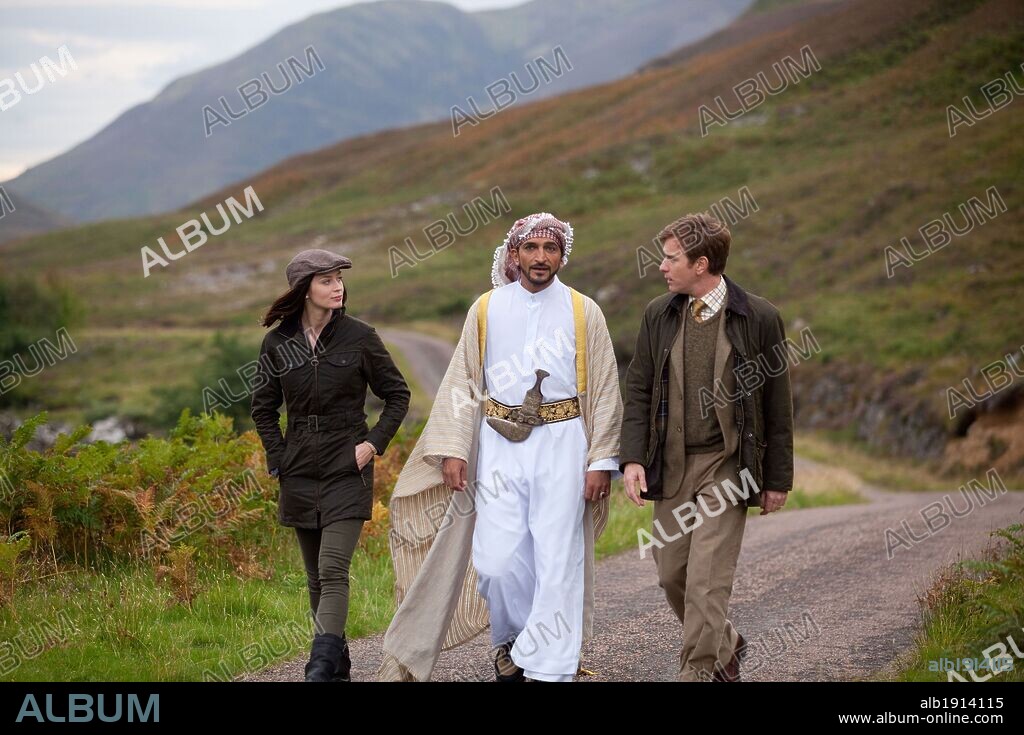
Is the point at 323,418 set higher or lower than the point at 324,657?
higher

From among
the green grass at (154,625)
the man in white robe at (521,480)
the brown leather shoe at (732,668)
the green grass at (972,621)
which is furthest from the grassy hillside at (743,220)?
the man in white robe at (521,480)

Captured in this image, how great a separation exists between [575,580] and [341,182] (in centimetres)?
10076

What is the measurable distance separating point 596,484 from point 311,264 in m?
1.77

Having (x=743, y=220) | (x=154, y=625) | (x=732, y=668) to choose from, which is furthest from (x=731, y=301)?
(x=743, y=220)

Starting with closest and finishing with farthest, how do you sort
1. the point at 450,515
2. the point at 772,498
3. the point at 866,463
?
1. the point at 772,498
2. the point at 450,515
3. the point at 866,463

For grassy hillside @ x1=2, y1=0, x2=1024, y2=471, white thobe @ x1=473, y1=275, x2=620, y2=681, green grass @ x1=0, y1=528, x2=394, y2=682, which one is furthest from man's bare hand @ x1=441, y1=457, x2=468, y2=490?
grassy hillside @ x1=2, y1=0, x2=1024, y2=471

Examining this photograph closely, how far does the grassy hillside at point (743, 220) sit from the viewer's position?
104 feet

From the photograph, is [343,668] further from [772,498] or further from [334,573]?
[772,498]

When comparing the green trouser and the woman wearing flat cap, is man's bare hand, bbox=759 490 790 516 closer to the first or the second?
the woman wearing flat cap

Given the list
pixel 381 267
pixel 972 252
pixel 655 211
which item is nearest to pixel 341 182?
pixel 381 267

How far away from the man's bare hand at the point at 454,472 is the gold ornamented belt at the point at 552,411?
0.30 metres

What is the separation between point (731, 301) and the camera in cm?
535

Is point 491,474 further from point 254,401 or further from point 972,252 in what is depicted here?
point 972,252

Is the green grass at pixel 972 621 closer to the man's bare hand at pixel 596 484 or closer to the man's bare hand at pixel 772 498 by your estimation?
the man's bare hand at pixel 772 498
